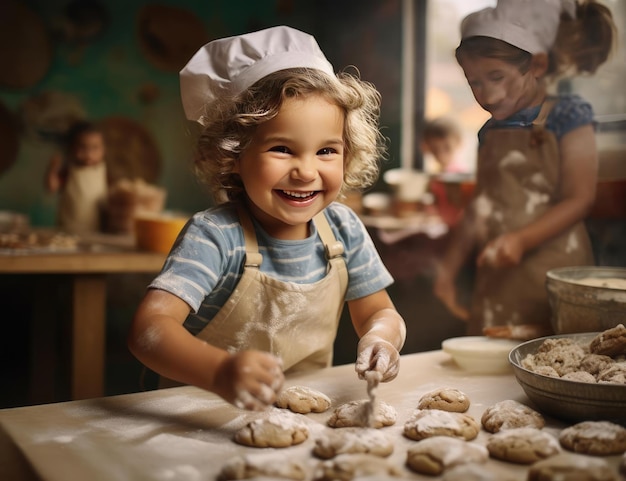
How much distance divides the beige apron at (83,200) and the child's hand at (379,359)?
2.45m

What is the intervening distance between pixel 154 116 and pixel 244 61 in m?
3.99

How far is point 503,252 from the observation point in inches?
71.6

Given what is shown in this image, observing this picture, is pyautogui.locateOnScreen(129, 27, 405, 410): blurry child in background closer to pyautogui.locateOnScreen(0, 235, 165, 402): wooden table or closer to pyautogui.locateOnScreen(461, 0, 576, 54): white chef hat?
pyautogui.locateOnScreen(461, 0, 576, 54): white chef hat

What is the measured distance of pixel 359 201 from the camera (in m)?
3.91

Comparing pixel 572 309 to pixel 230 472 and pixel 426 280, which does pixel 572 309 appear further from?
pixel 426 280

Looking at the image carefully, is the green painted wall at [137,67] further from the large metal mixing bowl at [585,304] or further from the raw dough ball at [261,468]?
the raw dough ball at [261,468]

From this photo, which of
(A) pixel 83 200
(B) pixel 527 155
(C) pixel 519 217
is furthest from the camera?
(A) pixel 83 200

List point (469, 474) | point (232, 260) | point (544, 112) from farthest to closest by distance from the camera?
point (544, 112)
point (232, 260)
point (469, 474)

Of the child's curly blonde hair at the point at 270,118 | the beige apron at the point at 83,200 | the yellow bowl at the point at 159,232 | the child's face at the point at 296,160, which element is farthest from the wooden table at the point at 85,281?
the child's face at the point at 296,160

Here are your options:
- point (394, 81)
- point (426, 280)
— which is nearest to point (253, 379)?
point (426, 280)

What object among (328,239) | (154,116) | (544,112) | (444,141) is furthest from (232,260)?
(154,116)

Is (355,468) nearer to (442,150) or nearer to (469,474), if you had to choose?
(469,474)

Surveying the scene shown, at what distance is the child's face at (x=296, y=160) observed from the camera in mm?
1117

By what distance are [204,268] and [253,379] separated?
319 mm
